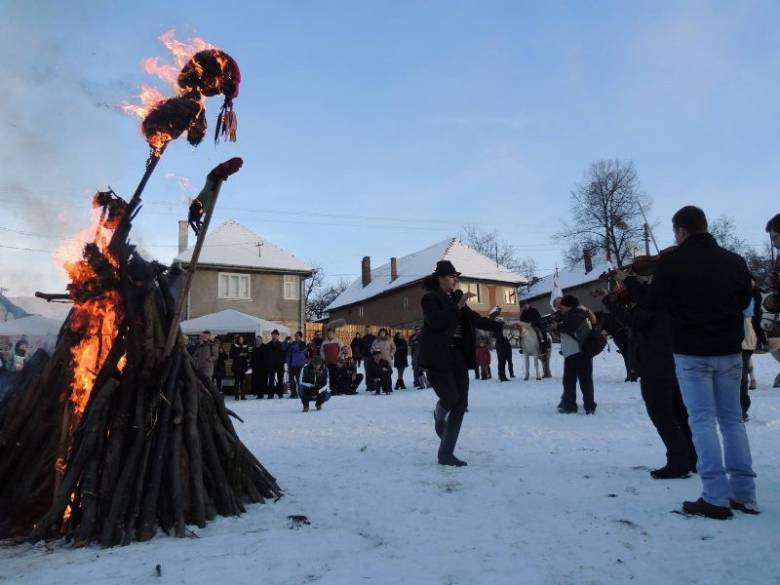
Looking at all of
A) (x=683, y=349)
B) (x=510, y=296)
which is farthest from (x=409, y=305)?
(x=683, y=349)

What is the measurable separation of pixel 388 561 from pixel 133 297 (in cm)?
265

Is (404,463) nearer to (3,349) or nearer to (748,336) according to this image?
(3,349)

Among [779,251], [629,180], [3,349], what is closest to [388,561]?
[779,251]

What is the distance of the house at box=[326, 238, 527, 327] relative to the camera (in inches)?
1903

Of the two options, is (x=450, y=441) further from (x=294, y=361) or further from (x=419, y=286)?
(x=419, y=286)

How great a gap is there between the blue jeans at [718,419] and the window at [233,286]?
35.7 metres

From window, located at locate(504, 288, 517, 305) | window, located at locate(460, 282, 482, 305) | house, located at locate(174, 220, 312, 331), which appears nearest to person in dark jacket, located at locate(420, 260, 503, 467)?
house, located at locate(174, 220, 312, 331)

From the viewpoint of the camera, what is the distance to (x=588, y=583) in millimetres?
3070

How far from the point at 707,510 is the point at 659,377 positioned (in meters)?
1.66

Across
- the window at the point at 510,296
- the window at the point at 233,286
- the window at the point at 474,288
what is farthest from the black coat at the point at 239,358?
the window at the point at 510,296

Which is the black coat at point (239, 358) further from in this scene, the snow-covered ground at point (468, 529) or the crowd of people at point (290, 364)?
the snow-covered ground at point (468, 529)

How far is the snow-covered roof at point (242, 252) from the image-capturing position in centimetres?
3794

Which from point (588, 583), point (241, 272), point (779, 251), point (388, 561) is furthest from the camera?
point (241, 272)

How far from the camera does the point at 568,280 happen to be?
5953cm
